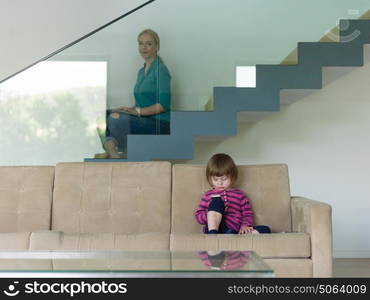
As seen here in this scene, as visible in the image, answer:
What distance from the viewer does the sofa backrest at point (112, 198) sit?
12.8 ft

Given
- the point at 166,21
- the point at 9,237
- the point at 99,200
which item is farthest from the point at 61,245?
the point at 166,21

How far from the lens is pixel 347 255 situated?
5.69 m

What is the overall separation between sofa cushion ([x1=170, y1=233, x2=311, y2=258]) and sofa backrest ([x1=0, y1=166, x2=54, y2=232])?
3.21ft

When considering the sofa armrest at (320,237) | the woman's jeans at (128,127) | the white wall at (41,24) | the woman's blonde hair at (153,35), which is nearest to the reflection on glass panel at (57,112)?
the woman's jeans at (128,127)

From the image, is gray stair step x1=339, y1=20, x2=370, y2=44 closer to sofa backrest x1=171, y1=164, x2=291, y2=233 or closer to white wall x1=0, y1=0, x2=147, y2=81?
sofa backrest x1=171, y1=164, x2=291, y2=233

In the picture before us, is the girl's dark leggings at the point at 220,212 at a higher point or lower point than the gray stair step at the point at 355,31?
lower

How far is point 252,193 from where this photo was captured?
3.95 m

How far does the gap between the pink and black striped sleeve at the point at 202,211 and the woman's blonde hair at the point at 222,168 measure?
0.13 m

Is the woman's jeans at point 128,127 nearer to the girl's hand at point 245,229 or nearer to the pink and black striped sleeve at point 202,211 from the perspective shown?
the pink and black striped sleeve at point 202,211

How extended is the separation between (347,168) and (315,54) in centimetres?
144

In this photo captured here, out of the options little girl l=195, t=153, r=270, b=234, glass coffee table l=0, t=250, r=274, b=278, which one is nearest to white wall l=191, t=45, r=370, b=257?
little girl l=195, t=153, r=270, b=234

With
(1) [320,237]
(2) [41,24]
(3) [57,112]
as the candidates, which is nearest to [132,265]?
(1) [320,237]

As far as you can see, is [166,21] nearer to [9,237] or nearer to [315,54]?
[315,54]

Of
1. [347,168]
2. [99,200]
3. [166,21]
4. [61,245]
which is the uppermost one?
[166,21]
